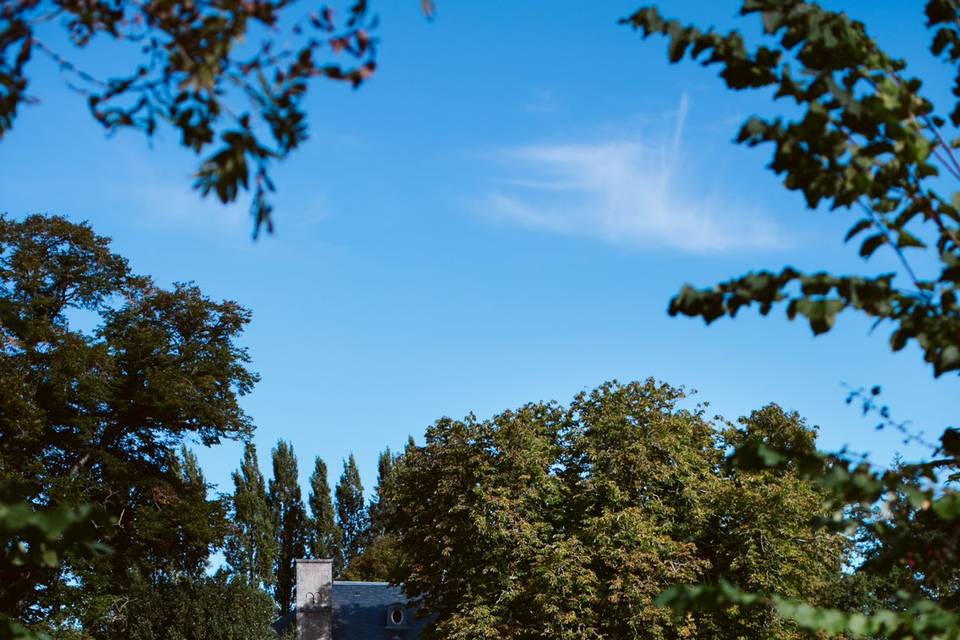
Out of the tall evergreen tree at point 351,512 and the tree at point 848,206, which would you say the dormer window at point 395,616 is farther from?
the tree at point 848,206

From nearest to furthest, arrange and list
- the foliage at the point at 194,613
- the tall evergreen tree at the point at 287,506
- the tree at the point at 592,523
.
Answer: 1. the tree at the point at 592,523
2. the foliage at the point at 194,613
3. the tall evergreen tree at the point at 287,506

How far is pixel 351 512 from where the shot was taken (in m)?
79.9

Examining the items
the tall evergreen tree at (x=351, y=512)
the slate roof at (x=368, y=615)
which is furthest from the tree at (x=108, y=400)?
the tall evergreen tree at (x=351, y=512)

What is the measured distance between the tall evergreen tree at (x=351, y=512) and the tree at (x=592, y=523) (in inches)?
1753

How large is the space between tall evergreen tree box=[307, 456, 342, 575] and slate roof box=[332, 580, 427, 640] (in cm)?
1844

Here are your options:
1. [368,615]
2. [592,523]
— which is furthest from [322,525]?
[592,523]

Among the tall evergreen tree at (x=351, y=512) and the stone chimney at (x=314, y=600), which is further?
the tall evergreen tree at (x=351, y=512)

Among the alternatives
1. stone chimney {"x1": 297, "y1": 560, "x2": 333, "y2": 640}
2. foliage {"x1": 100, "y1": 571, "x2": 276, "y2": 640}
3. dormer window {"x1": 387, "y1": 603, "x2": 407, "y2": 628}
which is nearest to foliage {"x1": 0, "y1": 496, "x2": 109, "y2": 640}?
foliage {"x1": 100, "y1": 571, "x2": 276, "y2": 640}

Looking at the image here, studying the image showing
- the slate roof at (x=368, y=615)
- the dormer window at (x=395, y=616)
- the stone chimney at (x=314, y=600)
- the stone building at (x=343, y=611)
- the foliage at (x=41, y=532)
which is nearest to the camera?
the foliage at (x=41, y=532)

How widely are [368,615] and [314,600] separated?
394cm

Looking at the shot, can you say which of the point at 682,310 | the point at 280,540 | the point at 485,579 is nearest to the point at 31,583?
the point at 485,579

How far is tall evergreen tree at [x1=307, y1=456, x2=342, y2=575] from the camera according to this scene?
70.9 meters

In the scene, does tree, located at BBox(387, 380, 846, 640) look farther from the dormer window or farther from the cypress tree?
the cypress tree

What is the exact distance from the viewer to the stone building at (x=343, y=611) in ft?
158
